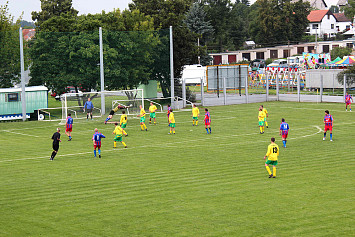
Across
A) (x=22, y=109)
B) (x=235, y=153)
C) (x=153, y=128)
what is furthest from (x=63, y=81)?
(x=235, y=153)

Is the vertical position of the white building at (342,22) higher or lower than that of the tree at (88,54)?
higher

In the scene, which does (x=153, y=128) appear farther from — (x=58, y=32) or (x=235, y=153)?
(x=58, y=32)

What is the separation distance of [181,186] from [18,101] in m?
34.6

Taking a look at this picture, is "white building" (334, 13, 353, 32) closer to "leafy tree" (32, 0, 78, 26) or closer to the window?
"leafy tree" (32, 0, 78, 26)

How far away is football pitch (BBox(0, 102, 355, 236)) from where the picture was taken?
15250 millimetres

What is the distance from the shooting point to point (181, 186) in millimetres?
20438

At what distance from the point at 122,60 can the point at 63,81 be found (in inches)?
287

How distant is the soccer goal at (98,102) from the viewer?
152 feet

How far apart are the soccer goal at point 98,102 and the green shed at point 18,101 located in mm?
5684

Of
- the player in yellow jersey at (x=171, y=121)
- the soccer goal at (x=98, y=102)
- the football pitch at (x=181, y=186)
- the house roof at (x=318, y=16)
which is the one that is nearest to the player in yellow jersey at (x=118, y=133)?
the football pitch at (x=181, y=186)

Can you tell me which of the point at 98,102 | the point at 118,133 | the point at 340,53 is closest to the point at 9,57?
the point at 98,102

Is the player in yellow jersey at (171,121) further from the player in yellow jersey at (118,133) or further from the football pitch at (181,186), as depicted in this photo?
the player in yellow jersey at (118,133)

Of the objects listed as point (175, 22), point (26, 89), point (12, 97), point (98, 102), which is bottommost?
point (98, 102)

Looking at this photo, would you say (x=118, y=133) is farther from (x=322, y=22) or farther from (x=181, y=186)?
(x=322, y=22)
